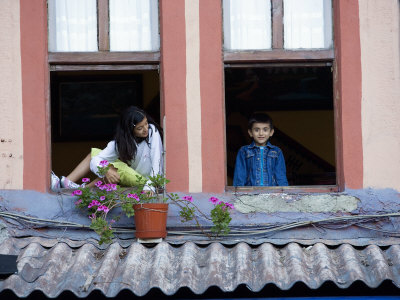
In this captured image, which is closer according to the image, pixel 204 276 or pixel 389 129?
pixel 204 276

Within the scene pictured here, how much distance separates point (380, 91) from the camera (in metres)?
9.26

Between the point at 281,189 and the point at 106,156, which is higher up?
the point at 106,156

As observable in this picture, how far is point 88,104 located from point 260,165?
4.91 m

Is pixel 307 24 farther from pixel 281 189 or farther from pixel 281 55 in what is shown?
pixel 281 189

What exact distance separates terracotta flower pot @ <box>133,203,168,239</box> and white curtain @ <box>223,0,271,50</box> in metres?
1.76

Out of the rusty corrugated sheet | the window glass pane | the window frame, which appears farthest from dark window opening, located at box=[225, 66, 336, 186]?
the rusty corrugated sheet

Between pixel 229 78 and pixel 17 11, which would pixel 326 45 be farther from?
pixel 229 78

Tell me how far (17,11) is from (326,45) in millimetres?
2926

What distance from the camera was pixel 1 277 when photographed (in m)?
7.92

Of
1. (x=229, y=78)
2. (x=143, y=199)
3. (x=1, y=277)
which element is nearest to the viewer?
(x=1, y=277)

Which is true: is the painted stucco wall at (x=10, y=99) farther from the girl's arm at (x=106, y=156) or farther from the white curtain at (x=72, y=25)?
the girl's arm at (x=106, y=156)

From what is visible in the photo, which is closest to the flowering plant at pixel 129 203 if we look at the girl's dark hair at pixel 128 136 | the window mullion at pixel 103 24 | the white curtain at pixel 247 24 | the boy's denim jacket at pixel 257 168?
the girl's dark hair at pixel 128 136

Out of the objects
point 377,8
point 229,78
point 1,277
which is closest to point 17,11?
point 1,277

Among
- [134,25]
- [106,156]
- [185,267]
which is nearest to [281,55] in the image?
[134,25]
